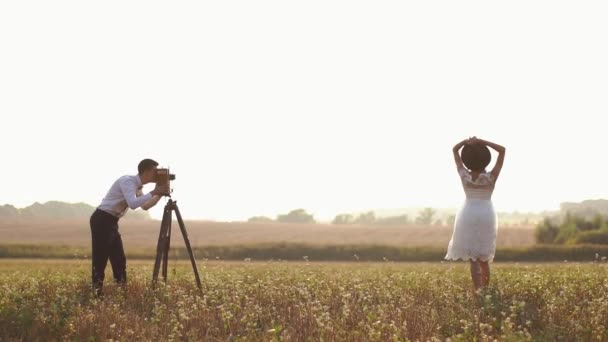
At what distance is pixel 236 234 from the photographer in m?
59.6

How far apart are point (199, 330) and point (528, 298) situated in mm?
6010

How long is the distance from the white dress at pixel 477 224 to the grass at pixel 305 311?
0.74 metres

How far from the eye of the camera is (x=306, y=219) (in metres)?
87.4

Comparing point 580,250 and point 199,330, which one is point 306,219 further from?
point 199,330

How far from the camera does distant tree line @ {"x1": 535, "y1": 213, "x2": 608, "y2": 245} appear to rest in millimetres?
42719

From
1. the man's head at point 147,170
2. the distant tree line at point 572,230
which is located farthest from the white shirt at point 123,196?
the distant tree line at point 572,230

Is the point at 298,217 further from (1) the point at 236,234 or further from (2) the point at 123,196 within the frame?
(2) the point at 123,196

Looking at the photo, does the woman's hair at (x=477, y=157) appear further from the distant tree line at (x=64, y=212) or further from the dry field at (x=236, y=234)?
the distant tree line at (x=64, y=212)

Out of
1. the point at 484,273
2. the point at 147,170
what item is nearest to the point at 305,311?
the point at 484,273

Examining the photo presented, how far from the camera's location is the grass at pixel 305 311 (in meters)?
10.6

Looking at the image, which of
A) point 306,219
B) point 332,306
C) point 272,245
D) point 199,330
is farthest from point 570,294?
point 306,219

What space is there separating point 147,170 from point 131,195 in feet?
1.86

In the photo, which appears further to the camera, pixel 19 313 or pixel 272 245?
pixel 272 245

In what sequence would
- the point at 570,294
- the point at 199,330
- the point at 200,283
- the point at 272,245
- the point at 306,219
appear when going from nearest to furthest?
the point at 199,330, the point at 570,294, the point at 200,283, the point at 272,245, the point at 306,219
